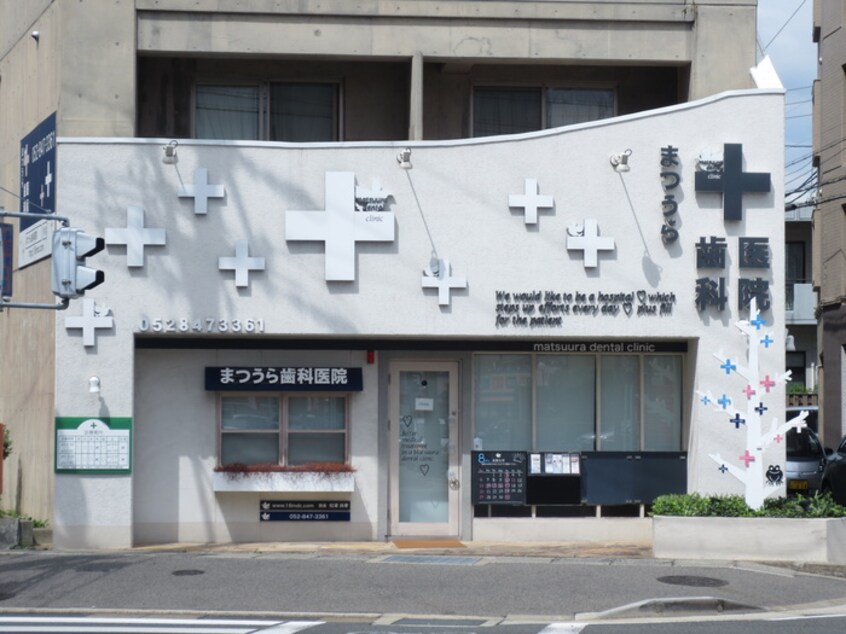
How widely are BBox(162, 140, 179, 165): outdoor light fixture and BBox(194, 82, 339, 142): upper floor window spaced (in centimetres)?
259

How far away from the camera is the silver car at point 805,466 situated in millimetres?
24625

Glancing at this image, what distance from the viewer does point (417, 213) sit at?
59.6 ft

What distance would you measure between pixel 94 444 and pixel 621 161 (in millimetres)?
8198

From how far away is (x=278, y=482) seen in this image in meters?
18.2

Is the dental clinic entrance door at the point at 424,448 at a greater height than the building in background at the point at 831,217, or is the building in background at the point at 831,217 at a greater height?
the building in background at the point at 831,217

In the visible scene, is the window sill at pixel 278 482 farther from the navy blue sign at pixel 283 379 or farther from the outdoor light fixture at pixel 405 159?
the outdoor light fixture at pixel 405 159

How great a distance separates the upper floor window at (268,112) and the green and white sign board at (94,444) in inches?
203

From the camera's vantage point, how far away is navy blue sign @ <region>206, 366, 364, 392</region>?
18.3 metres

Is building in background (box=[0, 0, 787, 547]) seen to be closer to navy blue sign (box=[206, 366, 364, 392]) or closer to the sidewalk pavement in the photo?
navy blue sign (box=[206, 366, 364, 392])

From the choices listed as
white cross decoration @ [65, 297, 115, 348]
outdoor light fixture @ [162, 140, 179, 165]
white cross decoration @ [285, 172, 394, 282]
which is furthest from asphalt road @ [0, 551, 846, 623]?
outdoor light fixture @ [162, 140, 179, 165]

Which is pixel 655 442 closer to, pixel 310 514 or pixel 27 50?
pixel 310 514

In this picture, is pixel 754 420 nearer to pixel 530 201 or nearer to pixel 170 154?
pixel 530 201

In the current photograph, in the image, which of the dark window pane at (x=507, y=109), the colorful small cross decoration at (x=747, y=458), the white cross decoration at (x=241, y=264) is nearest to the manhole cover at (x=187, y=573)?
the white cross decoration at (x=241, y=264)

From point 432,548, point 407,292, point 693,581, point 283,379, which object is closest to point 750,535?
point 693,581
